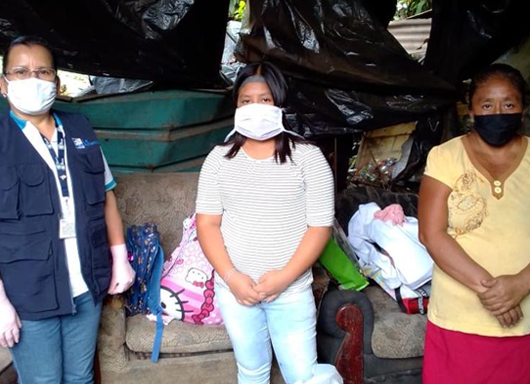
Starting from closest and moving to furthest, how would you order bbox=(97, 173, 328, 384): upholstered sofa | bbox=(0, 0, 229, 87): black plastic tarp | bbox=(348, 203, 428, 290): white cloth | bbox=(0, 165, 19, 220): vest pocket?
bbox=(0, 165, 19, 220): vest pocket
bbox=(97, 173, 328, 384): upholstered sofa
bbox=(348, 203, 428, 290): white cloth
bbox=(0, 0, 229, 87): black plastic tarp

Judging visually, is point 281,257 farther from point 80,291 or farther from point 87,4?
point 87,4

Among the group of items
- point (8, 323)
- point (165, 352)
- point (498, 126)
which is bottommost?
point (165, 352)

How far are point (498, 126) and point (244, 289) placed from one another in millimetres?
928

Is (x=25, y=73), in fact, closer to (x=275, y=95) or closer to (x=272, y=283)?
(x=275, y=95)

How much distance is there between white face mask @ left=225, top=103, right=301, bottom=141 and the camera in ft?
5.58

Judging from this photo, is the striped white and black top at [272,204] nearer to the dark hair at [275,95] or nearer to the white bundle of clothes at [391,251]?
the dark hair at [275,95]

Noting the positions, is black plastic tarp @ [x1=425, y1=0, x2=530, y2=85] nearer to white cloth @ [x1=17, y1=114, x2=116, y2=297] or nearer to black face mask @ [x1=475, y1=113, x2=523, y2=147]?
black face mask @ [x1=475, y1=113, x2=523, y2=147]

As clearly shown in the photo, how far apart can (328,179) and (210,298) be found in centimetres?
77

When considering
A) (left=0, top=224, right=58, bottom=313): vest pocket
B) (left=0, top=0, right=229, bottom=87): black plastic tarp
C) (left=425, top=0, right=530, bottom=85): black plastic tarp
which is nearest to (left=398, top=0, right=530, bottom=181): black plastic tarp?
(left=425, top=0, right=530, bottom=85): black plastic tarp

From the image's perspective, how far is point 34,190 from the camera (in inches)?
61.1

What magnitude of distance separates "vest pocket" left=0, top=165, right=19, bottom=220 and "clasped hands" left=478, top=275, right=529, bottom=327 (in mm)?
1404

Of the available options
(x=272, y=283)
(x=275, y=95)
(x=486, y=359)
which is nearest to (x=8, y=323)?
(x=272, y=283)

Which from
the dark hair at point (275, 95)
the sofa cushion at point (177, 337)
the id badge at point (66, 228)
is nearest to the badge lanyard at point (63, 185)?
the id badge at point (66, 228)

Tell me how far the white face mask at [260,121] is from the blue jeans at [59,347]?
757 mm
